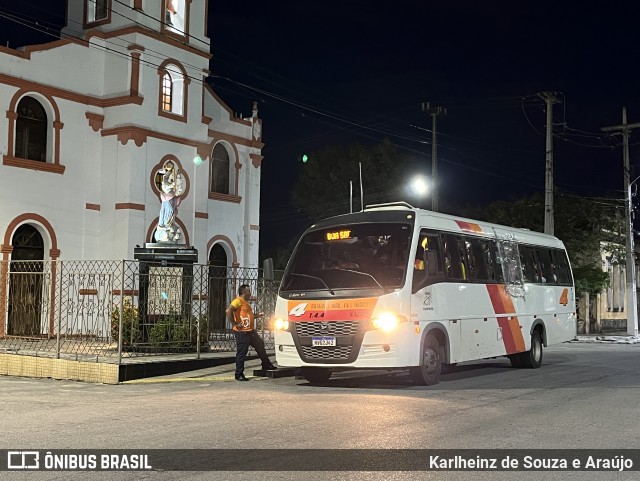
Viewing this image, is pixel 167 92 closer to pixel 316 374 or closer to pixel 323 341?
pixel 316 374

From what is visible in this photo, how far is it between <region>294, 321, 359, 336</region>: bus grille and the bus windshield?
576 millimetres

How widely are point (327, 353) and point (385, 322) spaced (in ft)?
3.83

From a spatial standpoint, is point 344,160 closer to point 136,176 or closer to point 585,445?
point 136,176

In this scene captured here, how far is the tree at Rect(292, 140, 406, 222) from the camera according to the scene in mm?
49125

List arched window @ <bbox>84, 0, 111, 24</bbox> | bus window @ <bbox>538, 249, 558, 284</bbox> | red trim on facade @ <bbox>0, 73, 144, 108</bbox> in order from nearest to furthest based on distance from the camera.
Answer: bus window @ <bbox>538, 249, 558, 284</bbox> < red trim on facade @ <bbox>0, 73, 144, 108</bbox> < arched window @ <bbox>84, 0, 111, 24</bbox>

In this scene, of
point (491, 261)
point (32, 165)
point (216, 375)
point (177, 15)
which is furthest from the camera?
point (177, 15)

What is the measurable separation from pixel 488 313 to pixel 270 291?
5.84 meters

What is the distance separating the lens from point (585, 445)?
833 centimetres

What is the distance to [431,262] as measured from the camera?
46.6ft

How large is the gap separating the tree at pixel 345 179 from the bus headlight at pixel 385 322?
35.3 meters

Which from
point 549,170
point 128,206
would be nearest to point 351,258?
point 128,206

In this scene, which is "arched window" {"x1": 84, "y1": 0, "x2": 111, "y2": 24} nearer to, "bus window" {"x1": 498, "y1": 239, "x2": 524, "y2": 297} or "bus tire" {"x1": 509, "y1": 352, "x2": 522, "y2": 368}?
"bus window" {"x1": 498, "y1": 239, "x2": 524, "y2": 297}

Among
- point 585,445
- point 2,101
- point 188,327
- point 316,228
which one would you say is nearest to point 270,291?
point 188,327

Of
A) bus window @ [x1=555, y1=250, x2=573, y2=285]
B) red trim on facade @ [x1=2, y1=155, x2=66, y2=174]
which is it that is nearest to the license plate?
bus window @ [x1=555, y1=250, x2=573, y2=285]
